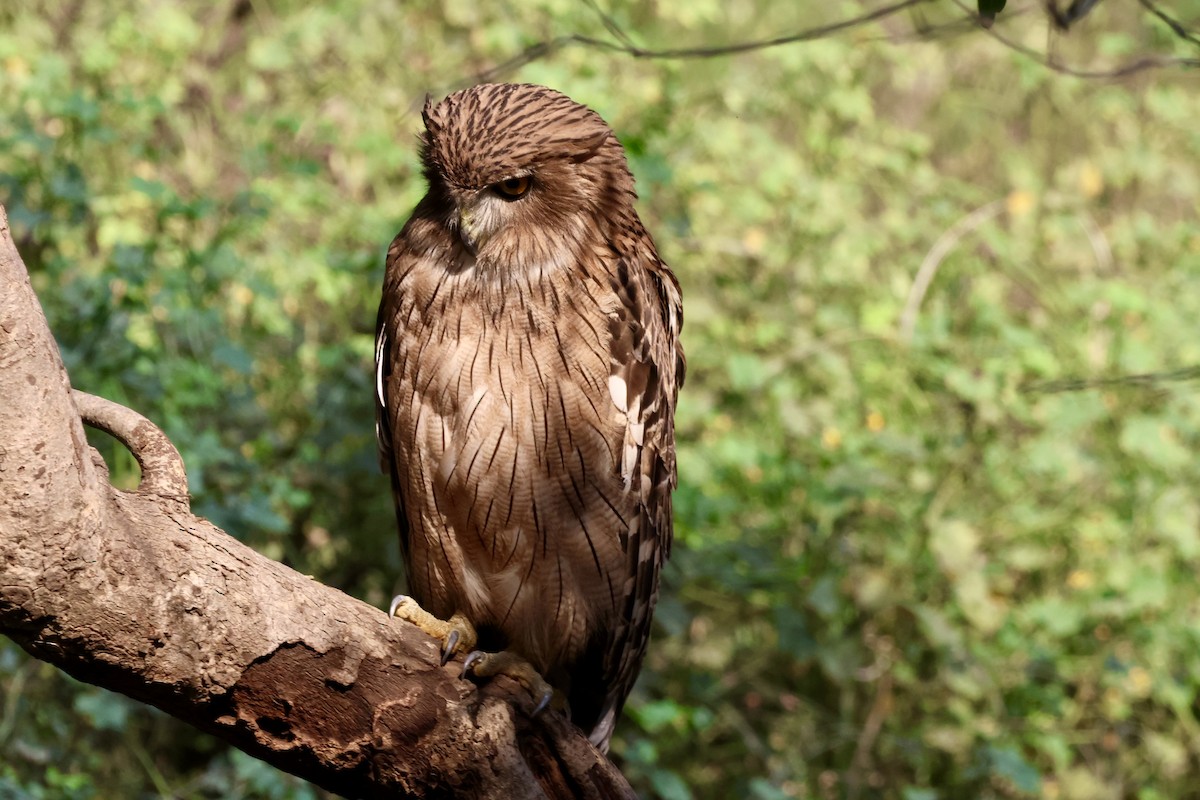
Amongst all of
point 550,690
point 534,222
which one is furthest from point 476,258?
point 550,690

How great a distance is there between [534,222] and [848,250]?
2.69 m

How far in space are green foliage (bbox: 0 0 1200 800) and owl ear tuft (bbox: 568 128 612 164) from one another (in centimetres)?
118

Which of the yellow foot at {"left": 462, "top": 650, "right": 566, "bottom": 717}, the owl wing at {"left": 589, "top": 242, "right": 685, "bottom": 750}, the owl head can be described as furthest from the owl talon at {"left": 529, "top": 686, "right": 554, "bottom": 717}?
the owl head

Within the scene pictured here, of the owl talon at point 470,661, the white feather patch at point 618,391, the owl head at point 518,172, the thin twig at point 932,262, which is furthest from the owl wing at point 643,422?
the thin twig at point 932,262

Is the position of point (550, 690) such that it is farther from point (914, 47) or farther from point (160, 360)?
point (914, 47)

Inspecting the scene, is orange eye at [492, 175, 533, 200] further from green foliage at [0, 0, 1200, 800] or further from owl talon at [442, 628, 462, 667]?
green foliage at [0, 0, 1200, 800]

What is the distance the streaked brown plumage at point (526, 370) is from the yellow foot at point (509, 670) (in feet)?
0.50

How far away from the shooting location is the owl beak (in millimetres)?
2512

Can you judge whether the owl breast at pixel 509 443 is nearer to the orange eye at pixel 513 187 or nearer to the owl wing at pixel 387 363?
the owl wing at pixel 387 363

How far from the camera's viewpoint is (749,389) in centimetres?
469

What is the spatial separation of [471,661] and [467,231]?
2.57 ft

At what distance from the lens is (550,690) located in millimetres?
2594

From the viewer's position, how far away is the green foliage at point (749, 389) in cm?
367

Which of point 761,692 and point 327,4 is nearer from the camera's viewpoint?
point 761,692
